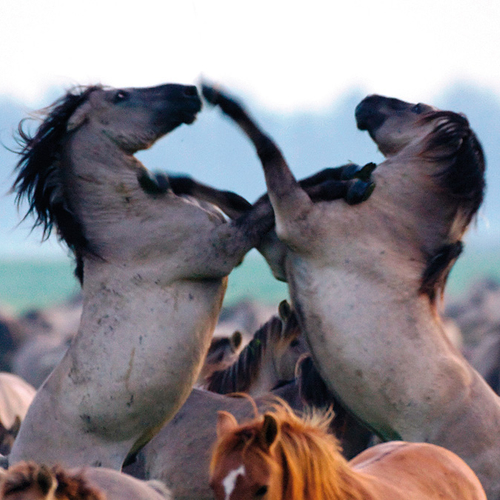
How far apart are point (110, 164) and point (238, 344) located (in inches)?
95.4

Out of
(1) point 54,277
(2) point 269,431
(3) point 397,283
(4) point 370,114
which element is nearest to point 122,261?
(3) point 397,283

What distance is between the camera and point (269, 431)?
218 centimetres

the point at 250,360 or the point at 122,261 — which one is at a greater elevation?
the point at 122,261

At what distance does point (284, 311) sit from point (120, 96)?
200cm

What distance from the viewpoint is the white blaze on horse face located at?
2.13 meters

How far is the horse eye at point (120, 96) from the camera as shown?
3.66 metres

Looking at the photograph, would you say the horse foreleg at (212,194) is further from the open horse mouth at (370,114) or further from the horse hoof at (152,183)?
the open horse mouth at (370,114)

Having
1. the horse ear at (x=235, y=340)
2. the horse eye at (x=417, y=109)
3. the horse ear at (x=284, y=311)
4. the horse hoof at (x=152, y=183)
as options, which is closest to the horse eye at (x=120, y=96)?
the horse hoof at (x=152, y=183)

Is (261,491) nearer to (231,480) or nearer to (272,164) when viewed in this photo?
(231,480)

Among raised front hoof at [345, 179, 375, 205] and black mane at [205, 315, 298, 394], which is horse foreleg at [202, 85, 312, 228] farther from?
black mane at [205, 315, 298, 394]

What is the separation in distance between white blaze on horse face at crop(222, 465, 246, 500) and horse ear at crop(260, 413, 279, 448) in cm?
11

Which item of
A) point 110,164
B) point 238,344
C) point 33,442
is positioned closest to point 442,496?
point 33,442

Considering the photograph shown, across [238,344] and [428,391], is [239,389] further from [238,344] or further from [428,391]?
[428,391]

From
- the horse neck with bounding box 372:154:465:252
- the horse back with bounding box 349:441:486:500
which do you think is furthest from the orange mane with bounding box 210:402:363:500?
the horse neck with bounding box 372:154:465:252
